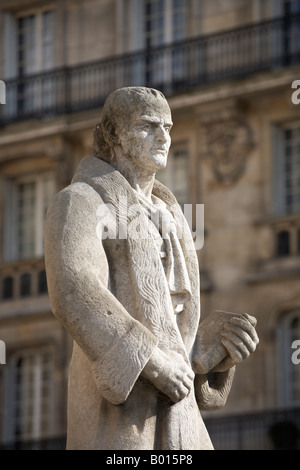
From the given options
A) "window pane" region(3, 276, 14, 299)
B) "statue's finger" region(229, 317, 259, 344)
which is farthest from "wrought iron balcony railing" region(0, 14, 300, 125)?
"statue's finger" region(229, 317, 259, 344)

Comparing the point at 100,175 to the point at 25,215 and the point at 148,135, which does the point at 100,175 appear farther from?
the point at 25,215

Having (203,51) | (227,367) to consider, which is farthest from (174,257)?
(203,51)

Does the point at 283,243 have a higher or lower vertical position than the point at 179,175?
lower

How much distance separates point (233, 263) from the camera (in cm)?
2877

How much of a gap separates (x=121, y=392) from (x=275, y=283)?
21.1 meters

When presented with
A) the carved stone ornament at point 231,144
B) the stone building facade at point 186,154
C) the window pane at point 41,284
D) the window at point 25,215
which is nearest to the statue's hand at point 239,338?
the stone building facade at point 186,154

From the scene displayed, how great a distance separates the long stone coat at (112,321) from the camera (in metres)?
7.20

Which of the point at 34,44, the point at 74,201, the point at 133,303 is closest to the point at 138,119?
the point at 74,201

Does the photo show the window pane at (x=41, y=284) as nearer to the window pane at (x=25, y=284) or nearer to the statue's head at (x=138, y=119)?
the window pane at (x=25, y=284)

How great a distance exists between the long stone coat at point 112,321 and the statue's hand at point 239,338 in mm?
148

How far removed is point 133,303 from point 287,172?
21440 millimetres

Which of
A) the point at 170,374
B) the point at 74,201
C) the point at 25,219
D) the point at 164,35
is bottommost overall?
the point at 170,374

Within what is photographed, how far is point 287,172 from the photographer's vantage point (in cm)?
2878

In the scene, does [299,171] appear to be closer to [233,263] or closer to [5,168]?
[233,263]
